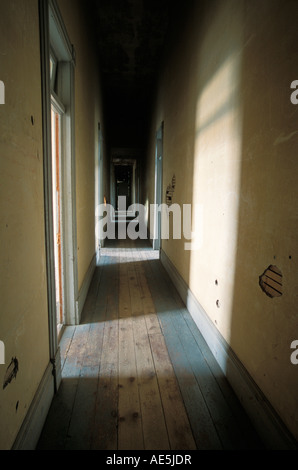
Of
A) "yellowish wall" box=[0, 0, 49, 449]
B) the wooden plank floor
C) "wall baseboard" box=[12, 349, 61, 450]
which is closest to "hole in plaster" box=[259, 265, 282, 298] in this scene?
the wooden plank floor

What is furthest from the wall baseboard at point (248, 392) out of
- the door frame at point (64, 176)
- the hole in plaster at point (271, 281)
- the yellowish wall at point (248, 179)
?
the door frame at point (64, 176)

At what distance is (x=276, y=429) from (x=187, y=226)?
2.18 meters

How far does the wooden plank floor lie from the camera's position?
57.0 inches

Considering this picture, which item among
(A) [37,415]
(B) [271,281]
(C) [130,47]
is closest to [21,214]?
(A) [37,415]

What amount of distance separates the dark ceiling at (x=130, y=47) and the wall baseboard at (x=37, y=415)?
16.0 feet

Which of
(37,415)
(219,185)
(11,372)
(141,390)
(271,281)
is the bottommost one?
(141,390)

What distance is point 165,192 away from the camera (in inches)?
→ 186

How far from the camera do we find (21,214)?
49.6 inches

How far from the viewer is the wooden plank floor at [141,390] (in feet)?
4.75

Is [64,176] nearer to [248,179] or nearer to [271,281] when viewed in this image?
[248,179]

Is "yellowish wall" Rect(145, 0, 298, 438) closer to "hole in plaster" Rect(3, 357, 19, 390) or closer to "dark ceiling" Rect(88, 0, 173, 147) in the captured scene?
"hole in plaster" Rect(3, 357, 19, 390)

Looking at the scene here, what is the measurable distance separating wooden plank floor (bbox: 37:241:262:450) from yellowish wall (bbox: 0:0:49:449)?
14.7 inches

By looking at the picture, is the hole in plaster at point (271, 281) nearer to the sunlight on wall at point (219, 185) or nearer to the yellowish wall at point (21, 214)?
the sunlight on wall at point (219, 185)

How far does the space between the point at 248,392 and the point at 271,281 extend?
710 millimetres
